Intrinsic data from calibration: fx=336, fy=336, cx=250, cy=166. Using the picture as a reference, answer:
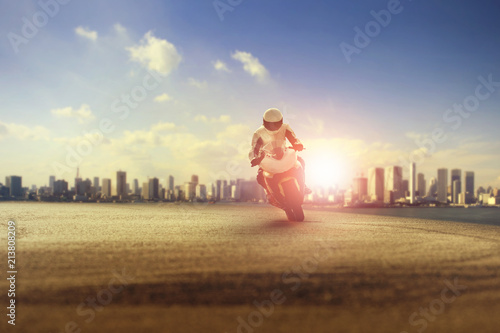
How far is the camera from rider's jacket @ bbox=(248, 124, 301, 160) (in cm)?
1105

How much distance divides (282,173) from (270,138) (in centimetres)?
125

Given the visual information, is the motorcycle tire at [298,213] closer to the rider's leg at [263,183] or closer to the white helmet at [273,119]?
the rider's leg at [263,183]

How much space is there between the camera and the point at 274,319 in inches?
148

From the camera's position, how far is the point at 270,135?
36.3 ft

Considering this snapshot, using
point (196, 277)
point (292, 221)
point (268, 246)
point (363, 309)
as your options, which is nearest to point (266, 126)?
point (292, 221)

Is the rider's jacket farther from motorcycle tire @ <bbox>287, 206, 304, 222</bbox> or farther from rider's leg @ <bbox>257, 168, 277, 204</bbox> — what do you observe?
motorcycle tire @ <bbox>287, 206, 304, 222</bbox>

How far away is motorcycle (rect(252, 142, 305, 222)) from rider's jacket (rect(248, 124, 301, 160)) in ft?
0.46

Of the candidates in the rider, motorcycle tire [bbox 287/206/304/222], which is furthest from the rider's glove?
motorcycle tire [bbox 287/206/304/222]

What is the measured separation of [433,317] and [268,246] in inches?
138

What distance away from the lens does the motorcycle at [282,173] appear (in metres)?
10.7

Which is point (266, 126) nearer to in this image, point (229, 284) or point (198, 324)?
point (229, 284)

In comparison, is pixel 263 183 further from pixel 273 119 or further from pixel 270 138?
pixel 273 119

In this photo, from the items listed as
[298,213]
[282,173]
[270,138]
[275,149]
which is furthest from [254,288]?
[298,213]

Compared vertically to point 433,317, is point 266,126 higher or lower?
higher
